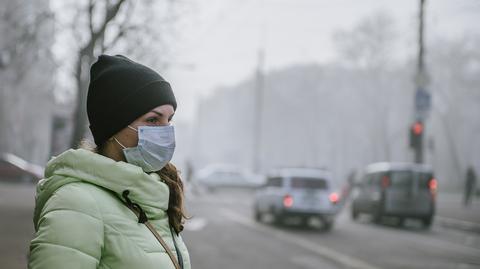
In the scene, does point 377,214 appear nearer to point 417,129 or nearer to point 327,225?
point 327,225

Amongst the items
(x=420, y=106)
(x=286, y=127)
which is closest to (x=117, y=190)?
(x=420, y=106)

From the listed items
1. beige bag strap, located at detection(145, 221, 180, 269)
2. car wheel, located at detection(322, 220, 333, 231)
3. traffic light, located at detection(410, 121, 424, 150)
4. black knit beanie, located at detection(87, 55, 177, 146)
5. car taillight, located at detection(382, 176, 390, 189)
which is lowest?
car wheel, located at detection(322, 220, 333, 231)

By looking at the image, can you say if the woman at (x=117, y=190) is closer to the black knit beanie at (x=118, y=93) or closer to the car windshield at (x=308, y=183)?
the black knit beanie at (x=118, y=93)

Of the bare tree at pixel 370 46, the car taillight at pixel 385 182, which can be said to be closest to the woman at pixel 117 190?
the car taillight at pixel 385 182

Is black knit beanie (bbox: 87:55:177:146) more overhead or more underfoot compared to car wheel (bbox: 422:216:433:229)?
more overhead

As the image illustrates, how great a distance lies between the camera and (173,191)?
2.54 metres

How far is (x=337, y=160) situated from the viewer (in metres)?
88.6

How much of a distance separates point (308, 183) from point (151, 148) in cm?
1634

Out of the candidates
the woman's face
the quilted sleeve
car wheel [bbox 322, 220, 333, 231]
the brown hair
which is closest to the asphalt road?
car wheel [bbox 322, 220, 333, 231]

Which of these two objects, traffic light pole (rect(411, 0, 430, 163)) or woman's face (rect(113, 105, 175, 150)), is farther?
traffic light pole (rect(411, 0, 430, 163))

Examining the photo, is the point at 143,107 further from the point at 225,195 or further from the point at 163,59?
the point at 225,195

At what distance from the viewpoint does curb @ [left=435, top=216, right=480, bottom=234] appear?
1916 centimetres

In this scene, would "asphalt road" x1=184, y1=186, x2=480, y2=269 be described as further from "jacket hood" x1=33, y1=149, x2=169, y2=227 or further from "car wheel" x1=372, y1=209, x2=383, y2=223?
"jacket hood" x1=33, y1=149, x2=169, y2=227

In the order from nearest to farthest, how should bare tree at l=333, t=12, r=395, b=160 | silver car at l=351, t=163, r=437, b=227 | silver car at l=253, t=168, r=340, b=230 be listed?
silver car at l=253, t=168, r=340, b=230 < silver car at l=351, t=163, r=437, b=227 < bare tree at l=333, t=12, r=395, b=160
